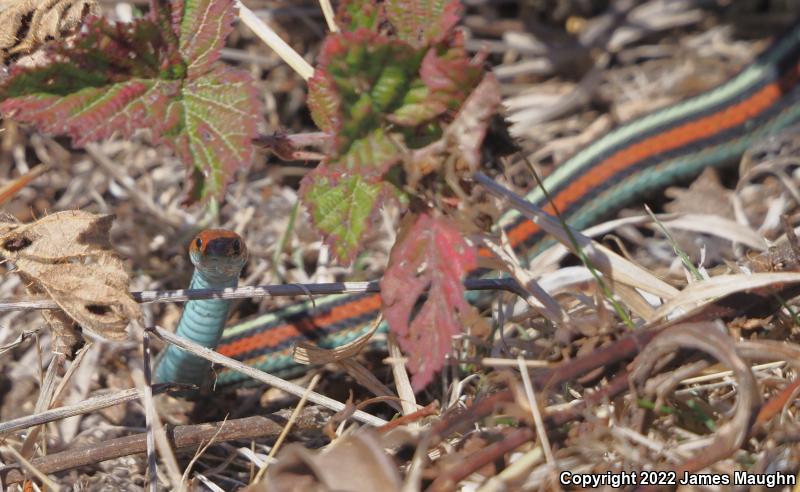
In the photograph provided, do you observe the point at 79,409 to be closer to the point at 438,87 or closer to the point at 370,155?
the point at 370,155

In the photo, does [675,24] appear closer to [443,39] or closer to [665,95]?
[665,95]

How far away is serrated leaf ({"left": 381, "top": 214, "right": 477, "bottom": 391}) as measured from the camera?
106 centimetres

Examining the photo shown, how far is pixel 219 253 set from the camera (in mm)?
1425

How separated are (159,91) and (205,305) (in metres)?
0.49

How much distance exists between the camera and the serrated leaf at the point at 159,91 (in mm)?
1092

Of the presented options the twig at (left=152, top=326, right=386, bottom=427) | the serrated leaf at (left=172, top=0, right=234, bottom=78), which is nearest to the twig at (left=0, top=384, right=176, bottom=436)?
the twig at (left=152, top=326, right=386, bottom=427)

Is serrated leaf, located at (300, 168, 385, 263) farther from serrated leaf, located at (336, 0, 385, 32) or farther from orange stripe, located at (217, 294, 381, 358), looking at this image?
orange stripe, located at (217, 294, 381, 358)

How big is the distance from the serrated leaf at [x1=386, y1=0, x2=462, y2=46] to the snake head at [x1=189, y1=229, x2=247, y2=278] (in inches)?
21.1

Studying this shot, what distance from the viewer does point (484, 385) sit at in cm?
144

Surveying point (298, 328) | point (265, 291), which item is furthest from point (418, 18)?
point (298, 328)

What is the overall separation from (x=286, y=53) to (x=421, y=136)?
31 centimetres

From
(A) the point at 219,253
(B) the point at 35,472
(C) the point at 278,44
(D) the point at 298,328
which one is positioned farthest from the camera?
(D) the point at 298,328

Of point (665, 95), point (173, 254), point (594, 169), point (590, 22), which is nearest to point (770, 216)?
point (594, 169)

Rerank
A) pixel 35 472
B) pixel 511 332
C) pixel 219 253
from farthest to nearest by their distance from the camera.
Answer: pixel 511 332, pixel 219 253, pixel 35 472
